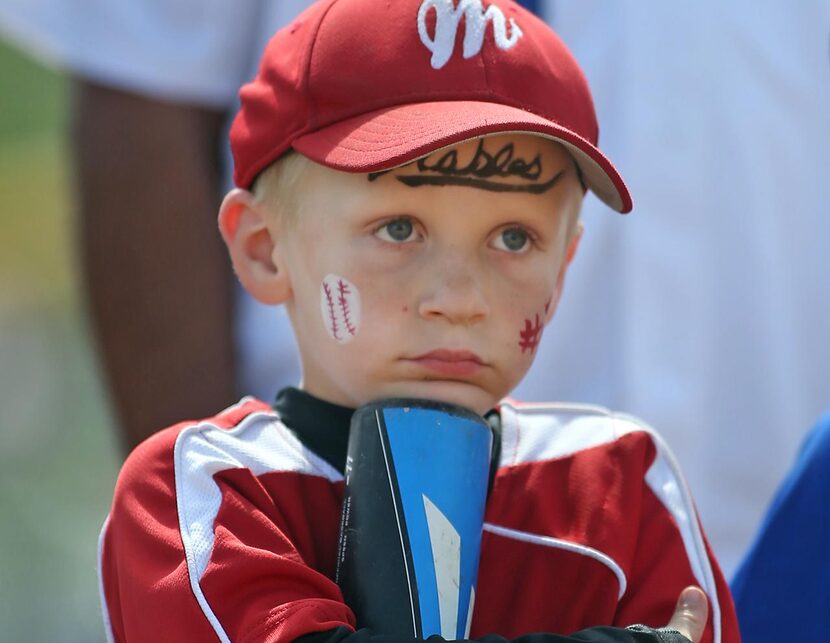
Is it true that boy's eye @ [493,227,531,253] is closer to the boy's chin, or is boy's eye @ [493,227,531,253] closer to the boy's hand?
the boy's chin

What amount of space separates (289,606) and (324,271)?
39cm

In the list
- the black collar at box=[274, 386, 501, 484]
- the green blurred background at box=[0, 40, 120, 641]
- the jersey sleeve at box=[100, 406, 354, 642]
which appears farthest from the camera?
the green blurred background at box=[0, 40, 120, 641]

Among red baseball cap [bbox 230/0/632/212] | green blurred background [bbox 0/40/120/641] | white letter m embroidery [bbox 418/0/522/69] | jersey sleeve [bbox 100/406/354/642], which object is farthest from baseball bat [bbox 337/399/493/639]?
green blurred background [bbox 0/40/120/641]

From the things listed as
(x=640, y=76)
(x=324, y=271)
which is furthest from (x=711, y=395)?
(x=324, y=271)

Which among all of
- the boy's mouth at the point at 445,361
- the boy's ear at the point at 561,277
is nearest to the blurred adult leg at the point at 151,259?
the boy's ear at the point at 561,277

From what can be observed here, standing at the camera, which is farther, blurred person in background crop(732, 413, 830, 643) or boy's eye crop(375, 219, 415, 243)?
blurred person in background crop(732, 413, 830, 643)

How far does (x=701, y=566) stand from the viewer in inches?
60.2

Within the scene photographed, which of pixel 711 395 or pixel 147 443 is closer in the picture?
pixel 147 443

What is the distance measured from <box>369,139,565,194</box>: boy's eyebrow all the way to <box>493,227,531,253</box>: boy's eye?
5 centimetres

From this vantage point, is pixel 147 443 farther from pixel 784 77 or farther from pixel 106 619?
pixel 784 77

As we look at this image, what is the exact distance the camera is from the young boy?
1.46 m

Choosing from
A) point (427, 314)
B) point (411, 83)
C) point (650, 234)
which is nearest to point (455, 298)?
point (427, 314)

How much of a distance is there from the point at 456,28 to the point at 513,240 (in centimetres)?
24

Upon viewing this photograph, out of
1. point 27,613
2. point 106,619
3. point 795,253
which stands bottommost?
point 27,613
